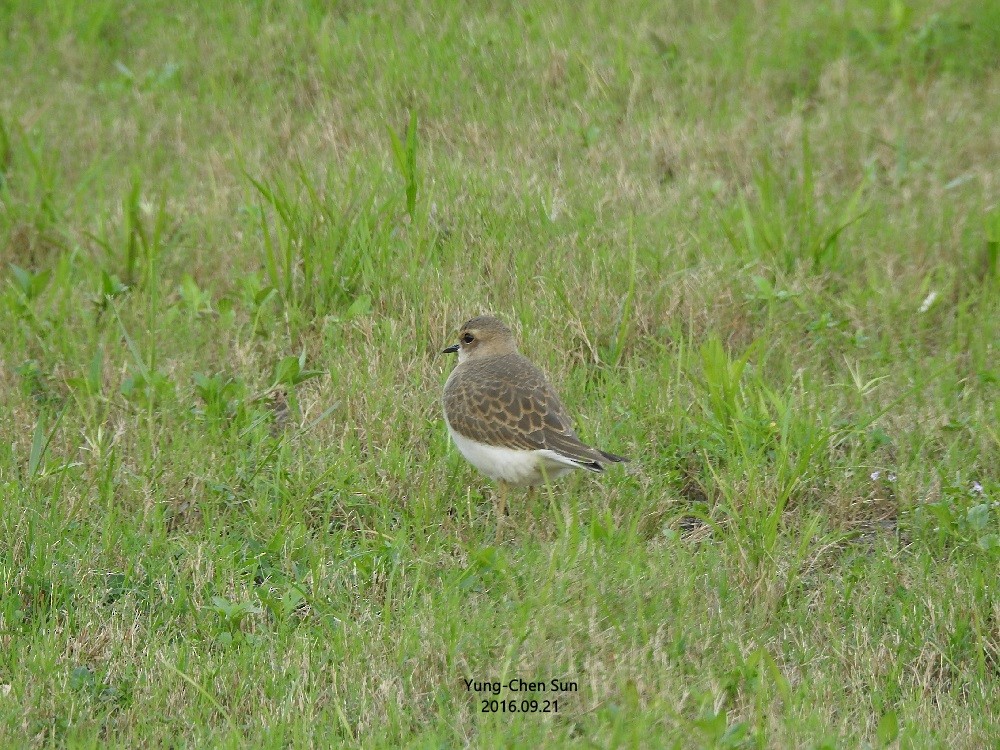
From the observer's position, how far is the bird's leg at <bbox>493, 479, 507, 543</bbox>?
18.9 feet

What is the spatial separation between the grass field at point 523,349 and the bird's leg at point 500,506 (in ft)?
0.25

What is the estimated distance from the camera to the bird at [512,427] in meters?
5.65

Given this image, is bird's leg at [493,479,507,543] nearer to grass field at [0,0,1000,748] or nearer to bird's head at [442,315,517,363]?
grass field at [0,0,1000,748]

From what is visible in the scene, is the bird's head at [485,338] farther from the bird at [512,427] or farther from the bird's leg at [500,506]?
the bird's leg at [500,506]

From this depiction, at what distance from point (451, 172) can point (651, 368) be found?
209cm

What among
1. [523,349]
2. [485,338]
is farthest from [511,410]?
[523,349]

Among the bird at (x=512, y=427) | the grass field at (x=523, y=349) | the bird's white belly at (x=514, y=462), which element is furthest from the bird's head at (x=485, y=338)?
the bird's white belly at (x=514, y=462)

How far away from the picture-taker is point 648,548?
18.2 ft

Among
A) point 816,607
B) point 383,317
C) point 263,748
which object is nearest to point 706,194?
point 383,317

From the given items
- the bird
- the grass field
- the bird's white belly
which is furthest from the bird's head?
the bird's white belly

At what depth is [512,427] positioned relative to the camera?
5.81 metres

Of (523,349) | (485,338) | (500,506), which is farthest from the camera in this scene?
(523,349)

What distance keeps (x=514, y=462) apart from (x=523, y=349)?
1.37 m

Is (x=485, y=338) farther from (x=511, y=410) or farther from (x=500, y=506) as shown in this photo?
(x=500, y=506)
